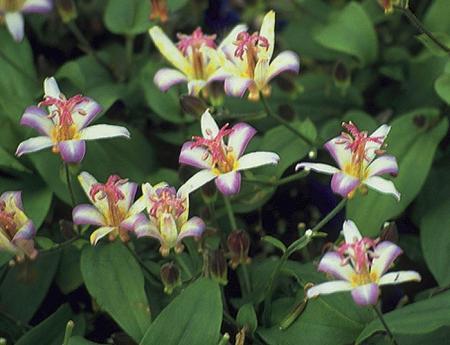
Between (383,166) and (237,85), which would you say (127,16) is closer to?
(237,85)

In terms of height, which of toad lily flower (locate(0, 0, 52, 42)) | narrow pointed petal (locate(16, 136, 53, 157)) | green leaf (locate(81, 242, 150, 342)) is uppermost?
toad lily flower (locate(0, 0, 52, 42))

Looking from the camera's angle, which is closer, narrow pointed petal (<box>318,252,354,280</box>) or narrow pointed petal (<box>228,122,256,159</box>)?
narrow pointed petal (<box>318,252,354,280</box>)

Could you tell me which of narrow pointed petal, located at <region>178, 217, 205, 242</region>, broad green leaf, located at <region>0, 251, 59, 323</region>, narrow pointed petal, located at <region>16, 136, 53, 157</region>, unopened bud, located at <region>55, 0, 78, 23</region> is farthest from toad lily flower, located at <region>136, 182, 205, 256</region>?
unopened bud, located at <region>55, 0, 78, 23</region>

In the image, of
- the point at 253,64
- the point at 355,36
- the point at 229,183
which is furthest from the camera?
the point at 355,36

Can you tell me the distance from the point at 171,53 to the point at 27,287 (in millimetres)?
293

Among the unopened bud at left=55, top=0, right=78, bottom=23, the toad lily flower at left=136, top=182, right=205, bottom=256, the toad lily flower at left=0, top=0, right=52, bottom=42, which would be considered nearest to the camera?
the toad lily flower at left=136, top=182, right=205, bottom=256

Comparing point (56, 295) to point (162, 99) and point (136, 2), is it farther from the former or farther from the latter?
point (136, 2)

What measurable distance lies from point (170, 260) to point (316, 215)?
0.29 m

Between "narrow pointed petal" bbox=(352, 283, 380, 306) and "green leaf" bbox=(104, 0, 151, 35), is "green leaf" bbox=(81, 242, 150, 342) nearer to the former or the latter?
"narrow pointed petal" bbox=(352, 283, 380, 306)

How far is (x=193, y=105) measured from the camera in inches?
41.1

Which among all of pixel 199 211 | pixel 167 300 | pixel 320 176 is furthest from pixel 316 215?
pixel 167 300

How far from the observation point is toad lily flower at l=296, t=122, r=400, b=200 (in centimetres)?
90

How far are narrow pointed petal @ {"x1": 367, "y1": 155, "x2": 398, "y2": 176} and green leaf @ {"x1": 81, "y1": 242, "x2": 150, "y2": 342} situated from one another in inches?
9.6

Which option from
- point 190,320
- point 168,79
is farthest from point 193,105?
point 190,320
